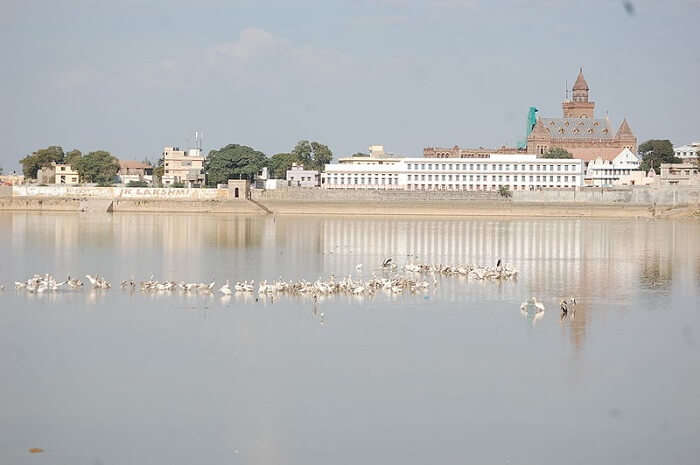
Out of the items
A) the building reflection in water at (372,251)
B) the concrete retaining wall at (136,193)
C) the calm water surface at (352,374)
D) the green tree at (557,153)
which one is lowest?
the calm water surface at (352,374)

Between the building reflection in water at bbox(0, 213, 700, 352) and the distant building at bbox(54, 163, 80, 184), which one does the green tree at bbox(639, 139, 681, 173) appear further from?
the distant building at bbox(54, 163, 80, 184)

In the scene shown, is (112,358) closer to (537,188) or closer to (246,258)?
(246,258)

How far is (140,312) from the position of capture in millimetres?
22797

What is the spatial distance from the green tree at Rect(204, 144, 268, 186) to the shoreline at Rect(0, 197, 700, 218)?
37.5 feet

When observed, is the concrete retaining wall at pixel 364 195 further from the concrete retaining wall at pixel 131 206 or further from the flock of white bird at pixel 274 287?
the flock of white bird at pixel 274 287

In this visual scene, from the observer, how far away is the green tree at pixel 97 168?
98438 millimetres

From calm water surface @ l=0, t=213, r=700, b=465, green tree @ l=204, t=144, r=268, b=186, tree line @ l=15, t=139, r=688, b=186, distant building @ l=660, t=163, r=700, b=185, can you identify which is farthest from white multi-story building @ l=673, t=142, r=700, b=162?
calm water surface @ l=0, t=213, r=700, b=465

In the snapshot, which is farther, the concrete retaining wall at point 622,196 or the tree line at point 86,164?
the tree line at point 86,164

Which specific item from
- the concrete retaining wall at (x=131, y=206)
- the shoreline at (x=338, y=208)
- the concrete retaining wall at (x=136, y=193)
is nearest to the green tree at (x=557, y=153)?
the shoreline at (x=338, y=208)

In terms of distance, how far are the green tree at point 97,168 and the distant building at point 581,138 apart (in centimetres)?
5324

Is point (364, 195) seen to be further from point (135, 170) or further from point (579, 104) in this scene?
point (579, 104)

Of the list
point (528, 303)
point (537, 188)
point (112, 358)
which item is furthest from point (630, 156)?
point (112, 358)

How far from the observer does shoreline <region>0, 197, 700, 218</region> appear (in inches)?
3135

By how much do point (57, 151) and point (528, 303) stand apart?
90.5 meters
